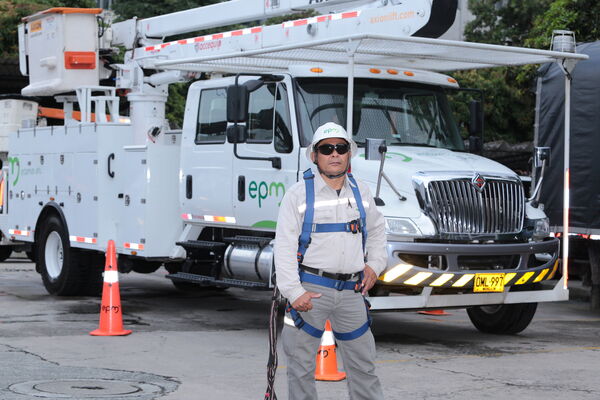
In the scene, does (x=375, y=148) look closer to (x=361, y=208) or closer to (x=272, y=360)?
(x=361, y=208)

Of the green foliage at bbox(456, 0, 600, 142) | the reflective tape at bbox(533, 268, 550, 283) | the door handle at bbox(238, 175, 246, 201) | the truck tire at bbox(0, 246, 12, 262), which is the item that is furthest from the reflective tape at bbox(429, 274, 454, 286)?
the truck tire at bbox(0, 246, 12, 262)

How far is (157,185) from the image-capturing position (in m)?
12.8

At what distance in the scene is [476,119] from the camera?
1248cm

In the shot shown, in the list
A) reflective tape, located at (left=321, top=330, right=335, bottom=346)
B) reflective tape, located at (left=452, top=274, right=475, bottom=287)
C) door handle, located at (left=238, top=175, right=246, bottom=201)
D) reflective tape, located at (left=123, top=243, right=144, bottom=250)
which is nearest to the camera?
reflective tape, located at (left=321, top=330, right=335, bottom=346)

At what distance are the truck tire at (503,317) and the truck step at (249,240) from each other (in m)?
2.41

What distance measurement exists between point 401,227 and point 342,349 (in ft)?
13.0

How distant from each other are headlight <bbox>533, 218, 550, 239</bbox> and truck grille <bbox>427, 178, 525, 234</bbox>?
194 millimetres

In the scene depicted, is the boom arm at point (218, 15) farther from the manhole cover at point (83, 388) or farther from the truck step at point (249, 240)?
the manhole cover at point (83, 388)

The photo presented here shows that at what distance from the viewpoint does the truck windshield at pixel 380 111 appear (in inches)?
441

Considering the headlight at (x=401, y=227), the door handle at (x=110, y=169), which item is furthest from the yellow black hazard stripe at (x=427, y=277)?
the door handle at (x=110, y=169)

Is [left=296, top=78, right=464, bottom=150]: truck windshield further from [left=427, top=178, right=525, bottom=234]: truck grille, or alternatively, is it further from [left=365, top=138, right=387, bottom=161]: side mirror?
[left=365, top=138, right=387, bottom=161]: side mirror

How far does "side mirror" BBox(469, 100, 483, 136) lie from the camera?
40.8 feet

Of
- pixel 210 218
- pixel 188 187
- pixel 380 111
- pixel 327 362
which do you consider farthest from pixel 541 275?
pixel 188 187

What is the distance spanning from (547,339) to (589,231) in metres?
2.15
